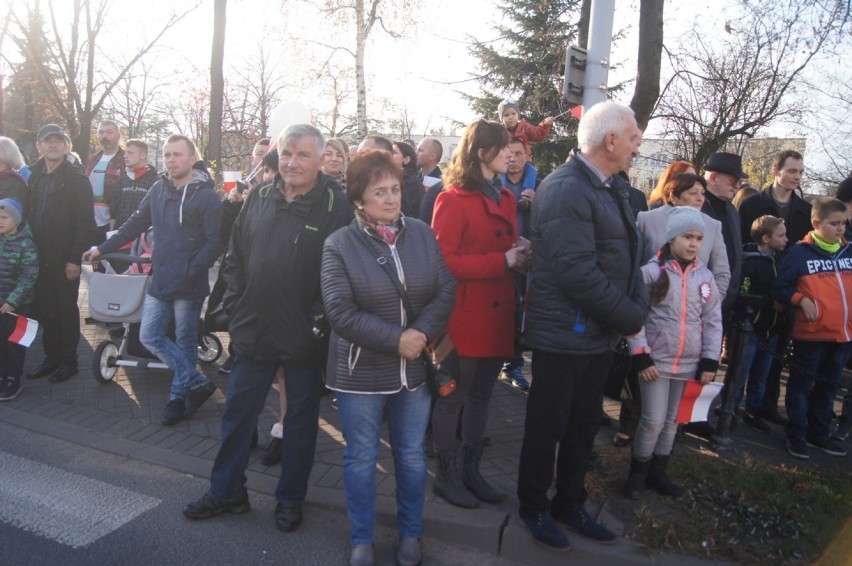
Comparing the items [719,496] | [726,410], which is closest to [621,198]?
[719,496]

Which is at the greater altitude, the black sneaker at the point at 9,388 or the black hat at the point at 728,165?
the black hat at the point at 728,165

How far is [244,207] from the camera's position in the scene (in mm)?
3637

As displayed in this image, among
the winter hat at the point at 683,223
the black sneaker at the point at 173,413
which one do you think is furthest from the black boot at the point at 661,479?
the black sneaker at the point at 173,413

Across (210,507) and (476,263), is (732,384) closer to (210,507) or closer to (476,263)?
(476,263)

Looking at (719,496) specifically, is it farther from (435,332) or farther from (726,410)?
(435,332)

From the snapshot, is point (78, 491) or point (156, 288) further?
point (156, 288)

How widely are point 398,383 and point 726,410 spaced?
2.95 meters

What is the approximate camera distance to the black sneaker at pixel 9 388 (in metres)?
5.40

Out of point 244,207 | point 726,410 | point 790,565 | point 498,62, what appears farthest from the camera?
point 498,62

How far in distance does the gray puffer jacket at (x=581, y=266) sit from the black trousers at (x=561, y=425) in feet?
0.35

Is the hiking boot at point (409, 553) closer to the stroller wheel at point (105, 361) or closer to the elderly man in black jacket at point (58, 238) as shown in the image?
the stroller wheel at point (105, 361)

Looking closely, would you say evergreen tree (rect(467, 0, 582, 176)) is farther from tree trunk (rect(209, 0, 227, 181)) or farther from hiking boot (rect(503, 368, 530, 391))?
hiking boot (rect(503, 368, 530, 391))

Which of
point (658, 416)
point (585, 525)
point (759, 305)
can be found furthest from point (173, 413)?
point (759, 305)

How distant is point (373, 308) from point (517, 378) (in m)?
3.67
